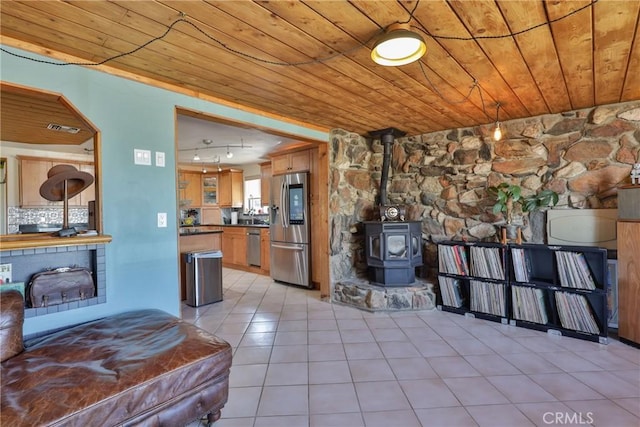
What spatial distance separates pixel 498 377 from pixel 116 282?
2684mm

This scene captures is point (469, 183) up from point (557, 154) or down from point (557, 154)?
down

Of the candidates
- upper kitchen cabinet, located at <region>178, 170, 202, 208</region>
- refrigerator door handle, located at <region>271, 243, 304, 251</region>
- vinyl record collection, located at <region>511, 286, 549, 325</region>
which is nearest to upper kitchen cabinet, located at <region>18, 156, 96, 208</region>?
upper kitchen cabinet, located at <region>178, 170, 202, 208</region>

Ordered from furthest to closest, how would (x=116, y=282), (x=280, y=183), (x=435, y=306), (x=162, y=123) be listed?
1. (x=280, y=183)
2. (x=435, y=306)
3. (x=162, y=123)
4. (x=116, y=282)

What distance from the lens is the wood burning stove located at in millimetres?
3641

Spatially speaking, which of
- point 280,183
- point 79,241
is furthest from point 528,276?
point 79,241

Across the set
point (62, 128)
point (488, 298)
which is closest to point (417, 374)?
point (488, 298)

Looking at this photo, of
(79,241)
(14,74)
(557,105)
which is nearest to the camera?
(14,74)

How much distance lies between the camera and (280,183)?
4891mm

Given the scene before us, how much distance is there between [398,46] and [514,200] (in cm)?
242

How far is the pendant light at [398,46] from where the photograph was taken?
1.56m

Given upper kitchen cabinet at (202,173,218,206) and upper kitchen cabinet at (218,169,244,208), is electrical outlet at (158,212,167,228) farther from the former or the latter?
upper kitchen cabinet at (202,173,218,206)

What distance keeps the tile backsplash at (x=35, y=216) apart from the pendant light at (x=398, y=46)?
16.5ft

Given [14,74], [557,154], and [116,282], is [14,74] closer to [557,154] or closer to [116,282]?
[116,282]

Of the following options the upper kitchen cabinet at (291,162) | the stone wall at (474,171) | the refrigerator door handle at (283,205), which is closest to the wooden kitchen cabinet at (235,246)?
the refrigerator door handle at (283,205)
